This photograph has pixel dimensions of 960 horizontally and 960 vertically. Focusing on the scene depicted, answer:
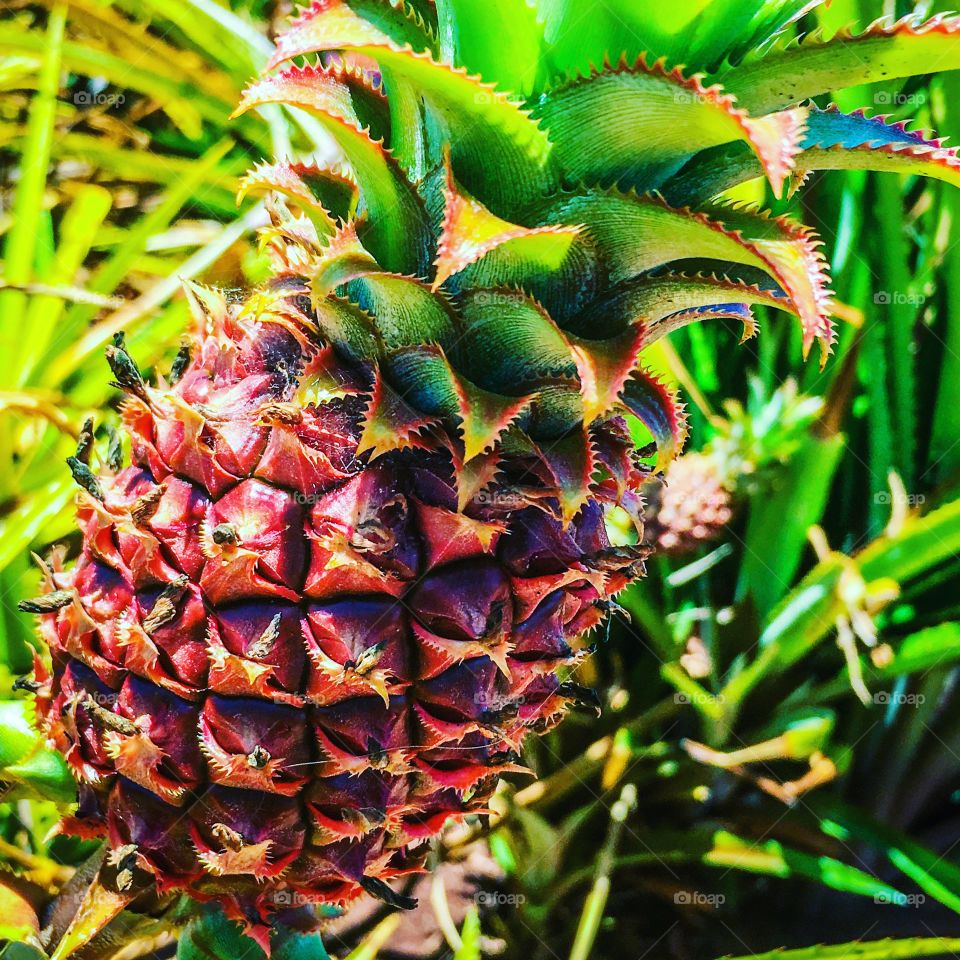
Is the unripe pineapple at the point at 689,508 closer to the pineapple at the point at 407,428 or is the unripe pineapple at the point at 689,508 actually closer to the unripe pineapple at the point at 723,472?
the unripe pineapple at the point at 723,472

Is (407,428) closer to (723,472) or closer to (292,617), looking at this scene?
(292,617)

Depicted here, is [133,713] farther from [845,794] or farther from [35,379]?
[845,794]

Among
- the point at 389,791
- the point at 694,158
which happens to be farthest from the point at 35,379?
the point at 694,158

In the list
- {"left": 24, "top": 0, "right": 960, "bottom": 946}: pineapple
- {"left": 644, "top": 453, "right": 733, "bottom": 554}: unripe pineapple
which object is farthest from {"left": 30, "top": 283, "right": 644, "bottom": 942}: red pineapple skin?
{"left": 644, "top": 453, "right": 733, "bottom": 554}: unripe pineapple

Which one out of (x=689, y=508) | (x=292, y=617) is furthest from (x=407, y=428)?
(x=689, y=508)

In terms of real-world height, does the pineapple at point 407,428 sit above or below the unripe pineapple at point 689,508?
above

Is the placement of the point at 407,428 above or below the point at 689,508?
above

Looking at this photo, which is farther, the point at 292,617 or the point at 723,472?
the point at 723,472

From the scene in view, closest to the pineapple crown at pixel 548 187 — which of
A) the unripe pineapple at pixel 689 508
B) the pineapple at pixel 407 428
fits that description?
the pineapple at pixel 407 428
